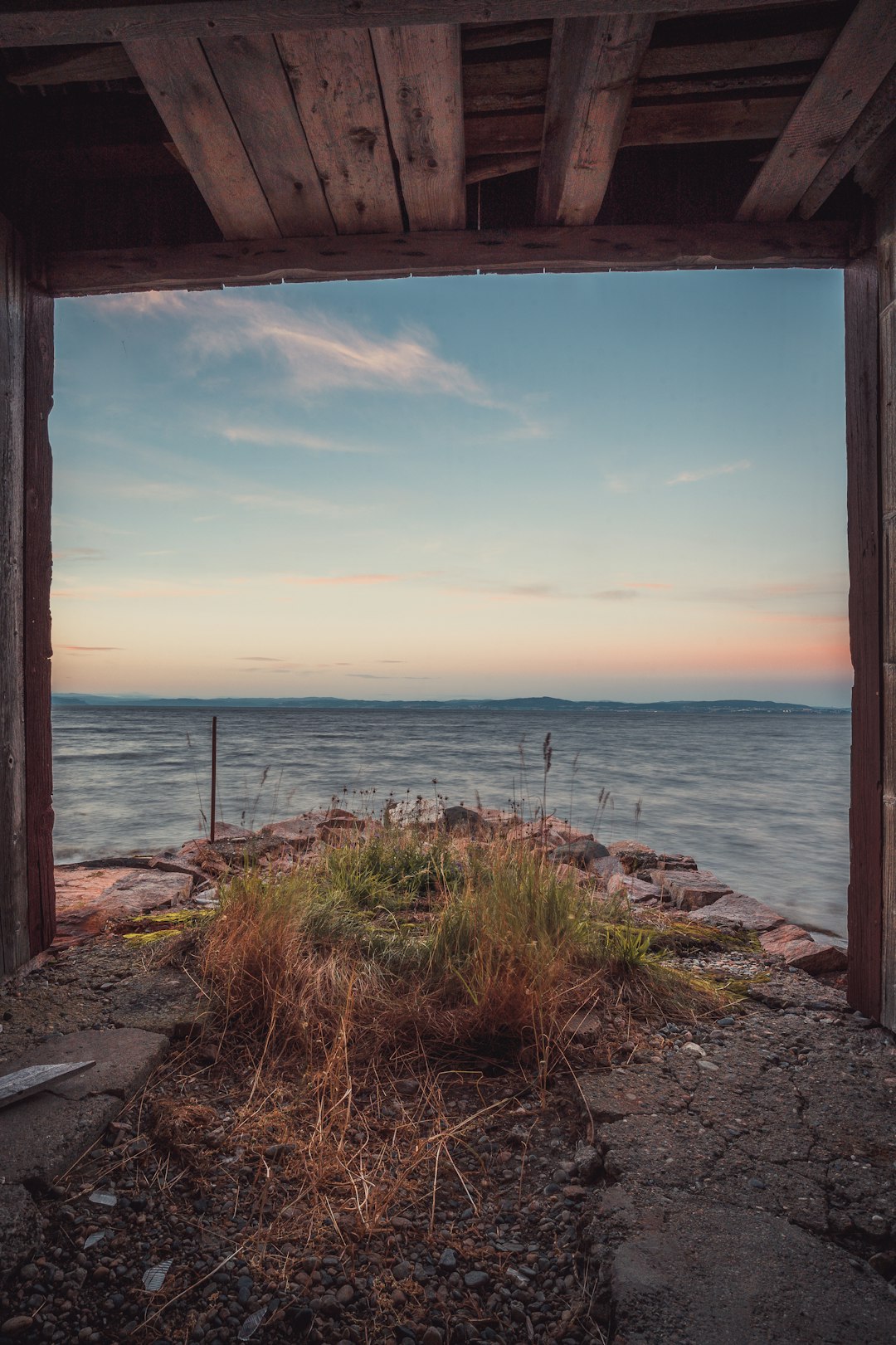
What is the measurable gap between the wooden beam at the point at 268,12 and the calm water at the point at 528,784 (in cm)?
298

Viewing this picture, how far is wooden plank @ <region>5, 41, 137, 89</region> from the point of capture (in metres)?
2.36

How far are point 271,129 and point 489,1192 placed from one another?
333cm

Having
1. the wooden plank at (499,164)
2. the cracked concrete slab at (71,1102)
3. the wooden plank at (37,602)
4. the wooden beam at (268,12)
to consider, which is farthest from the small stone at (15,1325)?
the wooden plank at (499,164)

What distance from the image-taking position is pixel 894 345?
2684 mm

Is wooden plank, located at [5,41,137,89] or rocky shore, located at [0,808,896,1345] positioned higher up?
wooden plank, located at [5,41,137,89]

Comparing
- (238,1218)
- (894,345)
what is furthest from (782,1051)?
(894,345)

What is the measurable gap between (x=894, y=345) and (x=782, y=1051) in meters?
2.58

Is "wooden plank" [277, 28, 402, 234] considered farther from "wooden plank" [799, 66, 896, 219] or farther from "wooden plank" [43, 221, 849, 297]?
"wooden plank" [799, 66, 896, 219]

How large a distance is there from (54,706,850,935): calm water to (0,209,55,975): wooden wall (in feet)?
3.58

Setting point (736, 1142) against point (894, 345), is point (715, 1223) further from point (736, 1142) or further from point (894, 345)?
point (894, 345)

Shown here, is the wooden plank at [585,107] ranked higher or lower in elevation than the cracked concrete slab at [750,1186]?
higher

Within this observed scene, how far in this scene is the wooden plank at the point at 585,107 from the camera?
2.09 metres

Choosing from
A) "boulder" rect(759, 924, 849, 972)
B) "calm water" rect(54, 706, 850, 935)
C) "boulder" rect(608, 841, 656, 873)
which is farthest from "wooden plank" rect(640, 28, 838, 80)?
"boulder" rect(608, 841, 656, 873)

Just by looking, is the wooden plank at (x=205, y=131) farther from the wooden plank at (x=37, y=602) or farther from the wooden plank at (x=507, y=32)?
the wooden plank at (x=37, y=602)
